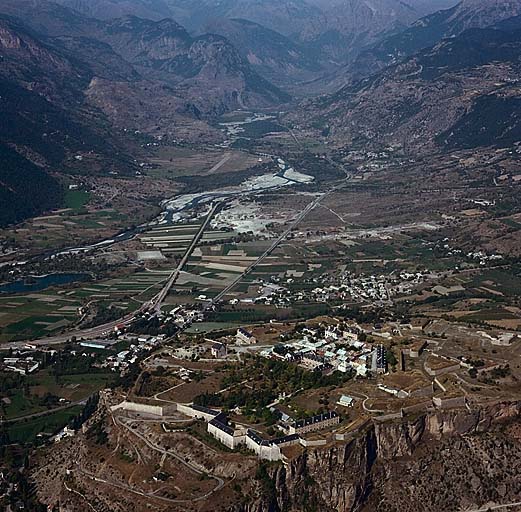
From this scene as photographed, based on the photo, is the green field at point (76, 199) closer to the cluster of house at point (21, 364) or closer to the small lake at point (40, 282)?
the small lake at point (40, 282)

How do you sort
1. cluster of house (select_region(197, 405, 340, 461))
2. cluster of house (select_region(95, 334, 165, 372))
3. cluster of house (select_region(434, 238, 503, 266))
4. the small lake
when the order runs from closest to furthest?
cluster of house (select_region(197, 405, 340, 461)), cluster of house (select_region(95, 334, 165, 372)), the small lake, cluster of house (select_region(434, 238, 503, 266))

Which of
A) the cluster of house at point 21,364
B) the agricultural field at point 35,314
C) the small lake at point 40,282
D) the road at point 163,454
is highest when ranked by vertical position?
the road at point 163,454

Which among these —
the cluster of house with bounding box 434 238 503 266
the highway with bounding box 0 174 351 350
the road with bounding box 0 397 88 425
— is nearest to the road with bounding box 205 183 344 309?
the highway with bounding box 0 174 351 350

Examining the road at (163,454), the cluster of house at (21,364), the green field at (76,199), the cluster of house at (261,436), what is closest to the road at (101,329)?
the cluster of house at (21,364)

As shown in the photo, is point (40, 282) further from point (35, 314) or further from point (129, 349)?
point (129, 349)

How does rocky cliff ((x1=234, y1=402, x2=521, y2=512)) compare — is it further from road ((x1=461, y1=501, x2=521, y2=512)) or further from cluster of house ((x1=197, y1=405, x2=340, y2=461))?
cluster of house ((x1=197, y1=405, x2=340, y2=461))

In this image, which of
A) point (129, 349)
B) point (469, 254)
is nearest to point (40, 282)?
point (129, 349)

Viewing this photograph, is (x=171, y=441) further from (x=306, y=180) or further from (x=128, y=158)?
(x=128, y=158)
